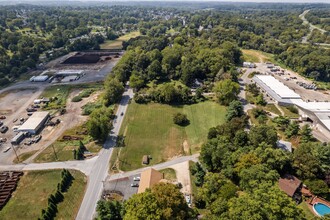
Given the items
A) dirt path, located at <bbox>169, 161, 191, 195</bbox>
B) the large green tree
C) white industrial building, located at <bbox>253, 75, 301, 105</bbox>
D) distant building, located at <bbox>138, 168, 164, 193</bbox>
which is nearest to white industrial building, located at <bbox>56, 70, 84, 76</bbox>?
the large green tree

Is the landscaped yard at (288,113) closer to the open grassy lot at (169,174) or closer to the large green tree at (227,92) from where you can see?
the large green tree at (227,92)

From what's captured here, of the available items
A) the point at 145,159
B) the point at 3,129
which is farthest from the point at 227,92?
the point at 3,129

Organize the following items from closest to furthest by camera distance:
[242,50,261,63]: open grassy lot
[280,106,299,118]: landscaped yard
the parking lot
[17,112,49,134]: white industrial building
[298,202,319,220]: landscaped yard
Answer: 1. [298,202,319,220]: landscaped yard
2. the parking lot
3. [17,112,49,134]: white industrial building
4. [280,106,299,118]: landscaped yard
5. [242,50,261,63]: open grassy lot

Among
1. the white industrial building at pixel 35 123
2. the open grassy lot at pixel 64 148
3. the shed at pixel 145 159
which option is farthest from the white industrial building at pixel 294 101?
the white industrial building at pixel 35 123

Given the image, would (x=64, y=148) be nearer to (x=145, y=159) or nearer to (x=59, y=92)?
(x=145, y=159)

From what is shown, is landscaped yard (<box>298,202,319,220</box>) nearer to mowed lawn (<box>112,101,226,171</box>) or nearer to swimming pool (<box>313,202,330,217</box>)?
swimming pool (<box>313,202,330,217</box>)
